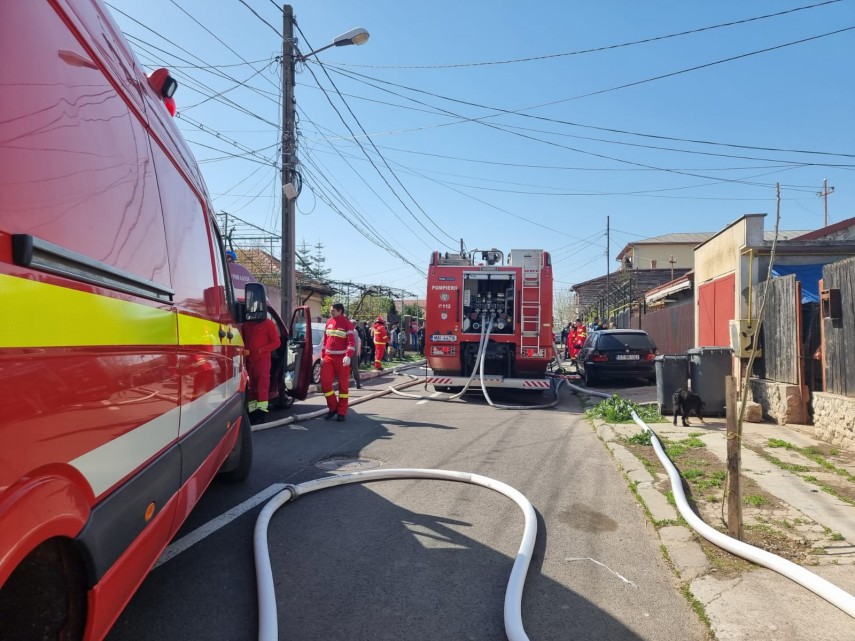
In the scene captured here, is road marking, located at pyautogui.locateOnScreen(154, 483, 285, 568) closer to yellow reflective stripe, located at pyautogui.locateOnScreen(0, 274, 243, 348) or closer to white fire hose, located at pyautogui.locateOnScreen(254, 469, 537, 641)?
white fire hose, located at pyautogui.locateOnScreen(254, 469, 537, 641)

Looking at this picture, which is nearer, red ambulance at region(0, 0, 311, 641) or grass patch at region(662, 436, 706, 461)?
red ambulance at region(0, 0, 311, 641)

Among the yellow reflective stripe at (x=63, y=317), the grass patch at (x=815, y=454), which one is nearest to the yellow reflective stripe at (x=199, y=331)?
the yellow reflective stripe at (x=63, y=317)

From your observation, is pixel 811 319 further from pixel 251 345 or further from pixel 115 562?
pixel 115 562

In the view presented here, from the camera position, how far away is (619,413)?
9.16 metres

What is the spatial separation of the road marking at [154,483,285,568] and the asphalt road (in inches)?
1.0

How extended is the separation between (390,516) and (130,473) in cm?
278

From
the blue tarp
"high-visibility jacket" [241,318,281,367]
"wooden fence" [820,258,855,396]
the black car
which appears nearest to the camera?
"wooden fence" [820,258,855,396]

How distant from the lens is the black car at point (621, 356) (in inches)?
554

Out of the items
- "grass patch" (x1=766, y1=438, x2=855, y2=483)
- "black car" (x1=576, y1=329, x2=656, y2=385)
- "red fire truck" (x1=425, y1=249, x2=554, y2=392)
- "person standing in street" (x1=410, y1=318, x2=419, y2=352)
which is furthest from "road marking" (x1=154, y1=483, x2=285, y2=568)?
"person standing in street" (x1=410, y1=318, x2=419, y2=352)

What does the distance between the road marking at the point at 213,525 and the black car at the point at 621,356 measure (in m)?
10.3

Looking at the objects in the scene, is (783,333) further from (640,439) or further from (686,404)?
(640,439)

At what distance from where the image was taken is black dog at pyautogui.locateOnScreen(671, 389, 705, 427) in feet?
27.7

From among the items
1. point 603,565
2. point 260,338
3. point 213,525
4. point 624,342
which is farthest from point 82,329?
point 624,342

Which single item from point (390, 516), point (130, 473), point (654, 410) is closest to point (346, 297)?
point (654, 410)
